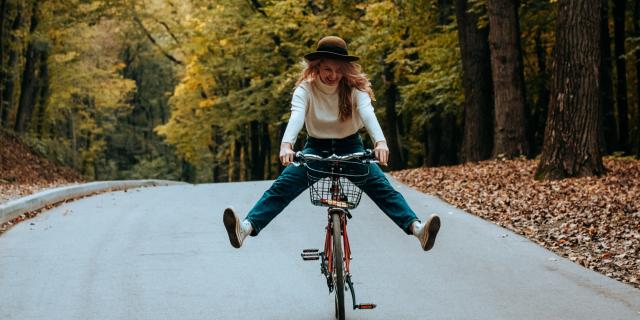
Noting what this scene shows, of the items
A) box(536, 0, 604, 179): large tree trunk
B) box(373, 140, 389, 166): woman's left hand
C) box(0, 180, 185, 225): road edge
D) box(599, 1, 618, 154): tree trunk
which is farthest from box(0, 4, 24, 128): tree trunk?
box(373, 140, 389, 166): woman's left hand

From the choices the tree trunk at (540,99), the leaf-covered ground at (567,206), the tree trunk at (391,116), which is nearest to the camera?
the leaf-covered ground at (567,206)

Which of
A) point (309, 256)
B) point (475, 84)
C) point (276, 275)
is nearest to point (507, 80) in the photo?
point (475, 84)

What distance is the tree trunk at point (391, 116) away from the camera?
3080 centimetres

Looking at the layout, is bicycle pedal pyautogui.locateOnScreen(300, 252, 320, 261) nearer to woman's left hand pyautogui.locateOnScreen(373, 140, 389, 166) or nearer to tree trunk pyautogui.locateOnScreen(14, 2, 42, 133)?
woman's left hand pyautogui.locateOnScreen(373, 140, 389, 166)

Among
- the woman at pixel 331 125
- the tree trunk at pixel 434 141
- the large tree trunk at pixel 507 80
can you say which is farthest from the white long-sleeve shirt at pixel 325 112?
the tree trunk at pixel 434 141

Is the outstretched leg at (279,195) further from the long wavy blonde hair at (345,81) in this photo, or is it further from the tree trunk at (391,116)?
the tree trunk at (391,116)

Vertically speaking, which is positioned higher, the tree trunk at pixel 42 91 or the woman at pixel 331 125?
the tree trunk at pixel 42 91

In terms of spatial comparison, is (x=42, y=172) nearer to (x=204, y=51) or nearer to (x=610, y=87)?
(x=204, y=51)

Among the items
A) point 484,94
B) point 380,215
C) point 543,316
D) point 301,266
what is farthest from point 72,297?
point 484,94

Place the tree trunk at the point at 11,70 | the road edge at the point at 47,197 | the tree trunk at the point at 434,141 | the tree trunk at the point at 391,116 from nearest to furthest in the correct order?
the road edge at the point at 47,197 < the tree trunk at the point at 391,116 < the tree trunk at the point at 11,70 < the tree trunk at the point at 434,141

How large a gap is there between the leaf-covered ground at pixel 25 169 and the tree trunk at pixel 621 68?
16693mm

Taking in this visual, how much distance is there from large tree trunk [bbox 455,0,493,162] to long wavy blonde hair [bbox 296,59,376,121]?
1668 cm

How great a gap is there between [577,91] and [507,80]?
5230mm

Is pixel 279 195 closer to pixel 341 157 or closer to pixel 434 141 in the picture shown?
pixel 341 157
